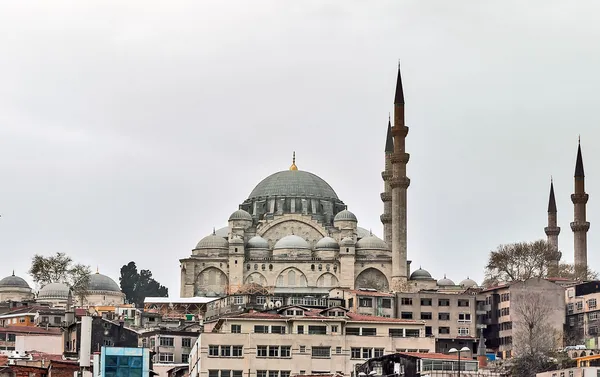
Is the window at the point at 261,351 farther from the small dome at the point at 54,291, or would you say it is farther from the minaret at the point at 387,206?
the minaret at the point at 387,206

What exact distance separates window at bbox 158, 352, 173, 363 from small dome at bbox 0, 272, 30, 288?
1734 inches

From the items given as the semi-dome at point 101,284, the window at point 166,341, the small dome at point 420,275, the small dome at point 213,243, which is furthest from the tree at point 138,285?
the window at point 166,341

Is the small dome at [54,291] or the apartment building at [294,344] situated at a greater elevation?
the small dome at [54,291]

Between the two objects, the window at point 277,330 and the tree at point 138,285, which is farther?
the tree at point 138,285

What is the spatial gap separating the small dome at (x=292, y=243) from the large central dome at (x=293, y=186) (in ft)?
30.8

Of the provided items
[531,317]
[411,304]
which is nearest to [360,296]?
[411,304]

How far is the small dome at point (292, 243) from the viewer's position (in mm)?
110750

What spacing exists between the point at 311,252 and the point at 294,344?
4499 cm

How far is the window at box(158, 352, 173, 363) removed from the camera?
2867 inches

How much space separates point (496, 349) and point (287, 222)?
3280 cm

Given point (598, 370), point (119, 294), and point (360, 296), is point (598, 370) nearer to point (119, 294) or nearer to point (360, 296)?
point (360, 296)

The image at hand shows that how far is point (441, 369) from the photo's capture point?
52938 mm

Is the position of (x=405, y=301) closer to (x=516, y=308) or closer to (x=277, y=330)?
(x=516, y=308)

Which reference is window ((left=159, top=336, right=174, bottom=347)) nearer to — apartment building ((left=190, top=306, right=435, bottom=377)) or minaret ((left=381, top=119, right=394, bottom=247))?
apartment building ((left=190, top=306, right=435, bottom=377))
